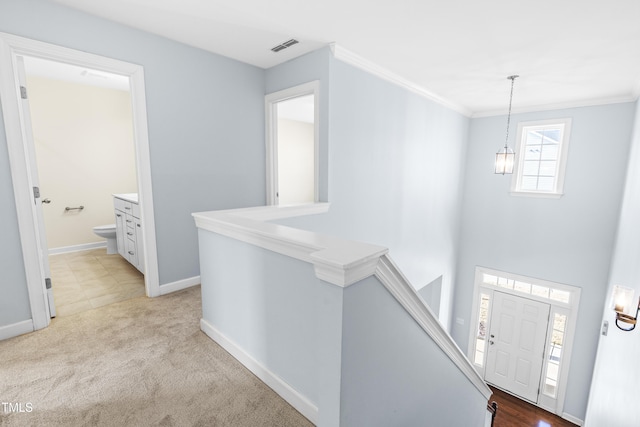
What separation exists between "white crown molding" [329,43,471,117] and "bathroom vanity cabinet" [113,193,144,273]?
2642 millimetres

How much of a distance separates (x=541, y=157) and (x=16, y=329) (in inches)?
279

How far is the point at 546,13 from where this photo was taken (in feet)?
7.23

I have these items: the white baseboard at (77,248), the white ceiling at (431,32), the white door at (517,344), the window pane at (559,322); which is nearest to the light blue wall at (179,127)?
the white ceiling at (431,32)

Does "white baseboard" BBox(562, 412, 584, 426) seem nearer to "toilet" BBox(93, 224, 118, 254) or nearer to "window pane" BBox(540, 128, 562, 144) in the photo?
"window pane" BBox(540, 128, 562, 144)

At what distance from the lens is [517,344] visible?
→ 18.1 ft

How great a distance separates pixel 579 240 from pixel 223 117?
5770 millimetres

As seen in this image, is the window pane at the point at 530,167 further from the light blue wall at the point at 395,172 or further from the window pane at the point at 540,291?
the window pane at the point at 540,291

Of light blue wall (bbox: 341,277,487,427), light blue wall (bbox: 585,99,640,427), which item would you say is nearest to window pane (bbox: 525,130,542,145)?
light blue wall (bbox: 585,99,640,427)

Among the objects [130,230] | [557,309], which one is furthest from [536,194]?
[130,230]

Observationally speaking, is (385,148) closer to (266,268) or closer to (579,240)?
(266,268)

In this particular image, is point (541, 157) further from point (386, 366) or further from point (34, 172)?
point (34, 172)

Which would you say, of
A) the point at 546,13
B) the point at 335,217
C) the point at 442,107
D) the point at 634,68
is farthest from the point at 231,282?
the point at 634,68

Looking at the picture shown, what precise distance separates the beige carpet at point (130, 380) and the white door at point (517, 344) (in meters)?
5.56

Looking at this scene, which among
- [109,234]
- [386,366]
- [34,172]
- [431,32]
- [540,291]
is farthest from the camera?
[540,291]
